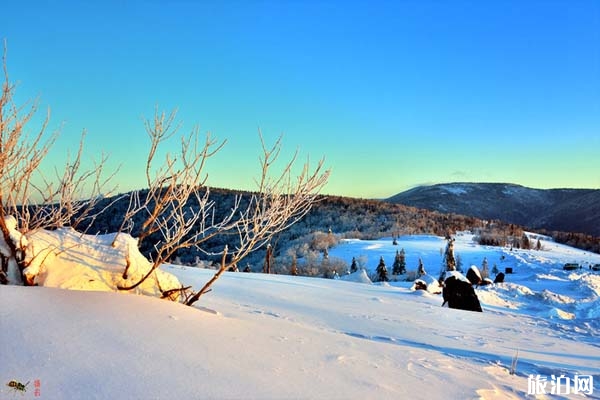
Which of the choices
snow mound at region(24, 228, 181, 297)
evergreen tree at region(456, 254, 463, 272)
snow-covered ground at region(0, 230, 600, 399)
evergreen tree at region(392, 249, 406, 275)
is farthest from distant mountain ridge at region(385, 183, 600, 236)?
snow mound at region(24, 228, 181, 297)

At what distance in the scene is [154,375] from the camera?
210 centimetres

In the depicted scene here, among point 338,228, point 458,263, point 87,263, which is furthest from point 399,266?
point 338,228

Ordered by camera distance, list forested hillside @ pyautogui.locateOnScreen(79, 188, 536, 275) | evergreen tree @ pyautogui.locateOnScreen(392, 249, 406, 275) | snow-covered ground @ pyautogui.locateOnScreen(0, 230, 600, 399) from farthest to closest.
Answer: forested hillside @ pyautogui.locateOnScreen(79, 188, 536, 275)
evergreen tree @ pyautogui.locateOnScreen(392, 249, 406, 275)
snow-covered ground @ pyautogui.locateOnScreen(0, 230, 600, 399)

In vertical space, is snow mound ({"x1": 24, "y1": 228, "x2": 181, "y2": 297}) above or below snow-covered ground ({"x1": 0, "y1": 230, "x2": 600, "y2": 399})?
above

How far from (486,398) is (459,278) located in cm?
728

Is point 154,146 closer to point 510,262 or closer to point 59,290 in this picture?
point 59,290

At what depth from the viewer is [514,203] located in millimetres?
96375

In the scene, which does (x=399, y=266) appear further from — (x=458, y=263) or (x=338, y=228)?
(x=338, y=228)

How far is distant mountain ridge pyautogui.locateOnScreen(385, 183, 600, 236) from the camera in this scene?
252ft

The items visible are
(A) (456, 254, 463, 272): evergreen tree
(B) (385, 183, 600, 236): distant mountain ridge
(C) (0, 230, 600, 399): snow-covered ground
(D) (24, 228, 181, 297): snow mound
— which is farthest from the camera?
(B) (385, 183, 600, 236): distant mountain ridge

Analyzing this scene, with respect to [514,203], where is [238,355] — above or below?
below

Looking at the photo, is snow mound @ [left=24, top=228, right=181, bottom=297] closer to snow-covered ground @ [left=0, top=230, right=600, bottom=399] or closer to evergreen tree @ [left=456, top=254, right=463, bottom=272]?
snow-covered ground @ [left=0, top=230, right=600, bottom=399]

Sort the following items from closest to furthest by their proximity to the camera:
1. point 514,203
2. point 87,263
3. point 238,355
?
point 238,355 < point 87,263 < point 514,203

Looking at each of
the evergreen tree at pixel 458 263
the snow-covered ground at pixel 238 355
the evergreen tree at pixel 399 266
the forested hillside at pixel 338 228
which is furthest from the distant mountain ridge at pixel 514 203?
the snow-covered ground at pixel 238 355
